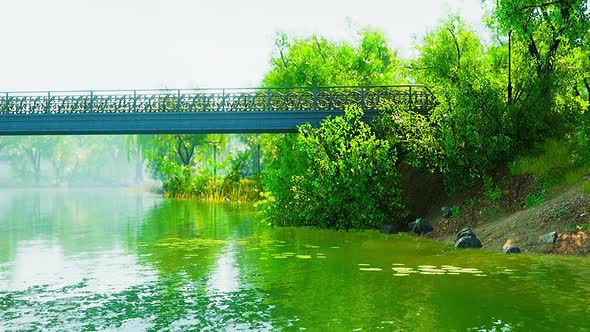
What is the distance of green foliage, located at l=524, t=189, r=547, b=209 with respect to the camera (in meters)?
23.1

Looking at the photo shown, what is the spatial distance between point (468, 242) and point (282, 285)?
8406 mm

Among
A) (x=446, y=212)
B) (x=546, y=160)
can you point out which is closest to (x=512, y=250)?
(x=546, y=160)

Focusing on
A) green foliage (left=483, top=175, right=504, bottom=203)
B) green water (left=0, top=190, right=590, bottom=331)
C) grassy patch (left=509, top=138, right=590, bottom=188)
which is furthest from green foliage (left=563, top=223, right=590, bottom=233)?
green foliage (left=483, top=175, right=504, bottom=203)

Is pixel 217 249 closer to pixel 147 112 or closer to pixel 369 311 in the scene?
pixel 369 311

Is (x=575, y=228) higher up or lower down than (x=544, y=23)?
lower down

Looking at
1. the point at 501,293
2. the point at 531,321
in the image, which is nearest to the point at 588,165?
the point at 501,293

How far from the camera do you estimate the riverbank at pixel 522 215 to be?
19.6 metres

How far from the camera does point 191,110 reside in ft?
112

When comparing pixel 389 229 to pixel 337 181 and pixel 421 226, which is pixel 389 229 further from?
pixel 337 181

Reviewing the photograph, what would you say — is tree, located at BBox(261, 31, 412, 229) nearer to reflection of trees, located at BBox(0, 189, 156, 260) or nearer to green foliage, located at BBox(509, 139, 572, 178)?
green foliage, located at BBox(509, 139, 572, 178)

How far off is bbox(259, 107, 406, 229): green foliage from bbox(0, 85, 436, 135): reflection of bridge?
3447 millimetres

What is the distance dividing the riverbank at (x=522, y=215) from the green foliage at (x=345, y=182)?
6.61 feet

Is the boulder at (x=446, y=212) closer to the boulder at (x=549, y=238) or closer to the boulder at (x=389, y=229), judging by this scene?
the boulder at (x=389, y=229)

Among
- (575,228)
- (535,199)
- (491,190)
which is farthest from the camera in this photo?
(491,190)
